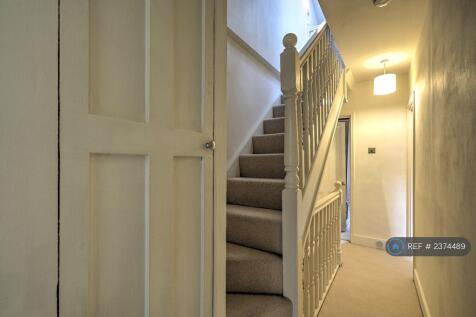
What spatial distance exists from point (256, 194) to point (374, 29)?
1.79 m

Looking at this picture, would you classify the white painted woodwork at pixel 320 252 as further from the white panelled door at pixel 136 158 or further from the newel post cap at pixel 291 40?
the newel post cap at pixel 291 40

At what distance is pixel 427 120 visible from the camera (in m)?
1.83

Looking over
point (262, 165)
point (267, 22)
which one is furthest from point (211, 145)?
point (267, 22)

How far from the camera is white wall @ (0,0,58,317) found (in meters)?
0.40

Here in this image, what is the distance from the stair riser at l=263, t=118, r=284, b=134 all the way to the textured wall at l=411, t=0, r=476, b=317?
127 cm

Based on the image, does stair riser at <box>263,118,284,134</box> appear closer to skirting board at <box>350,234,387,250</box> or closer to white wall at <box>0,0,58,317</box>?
skirting board at <box>350,234,387,250</box>

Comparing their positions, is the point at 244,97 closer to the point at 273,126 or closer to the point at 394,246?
the point at 273,126

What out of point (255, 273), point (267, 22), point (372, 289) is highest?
point (267, 22)

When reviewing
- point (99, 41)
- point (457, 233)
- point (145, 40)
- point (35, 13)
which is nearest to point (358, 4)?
point (457, 233)

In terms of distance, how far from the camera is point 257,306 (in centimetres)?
130

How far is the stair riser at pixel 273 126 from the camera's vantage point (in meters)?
2.68

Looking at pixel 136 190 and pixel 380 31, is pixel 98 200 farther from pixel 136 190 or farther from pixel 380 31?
pixel 380 31

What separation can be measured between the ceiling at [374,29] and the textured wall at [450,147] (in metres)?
0.20

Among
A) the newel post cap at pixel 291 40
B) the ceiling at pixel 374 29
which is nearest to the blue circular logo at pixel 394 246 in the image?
the ceiling at pixel 374 29
